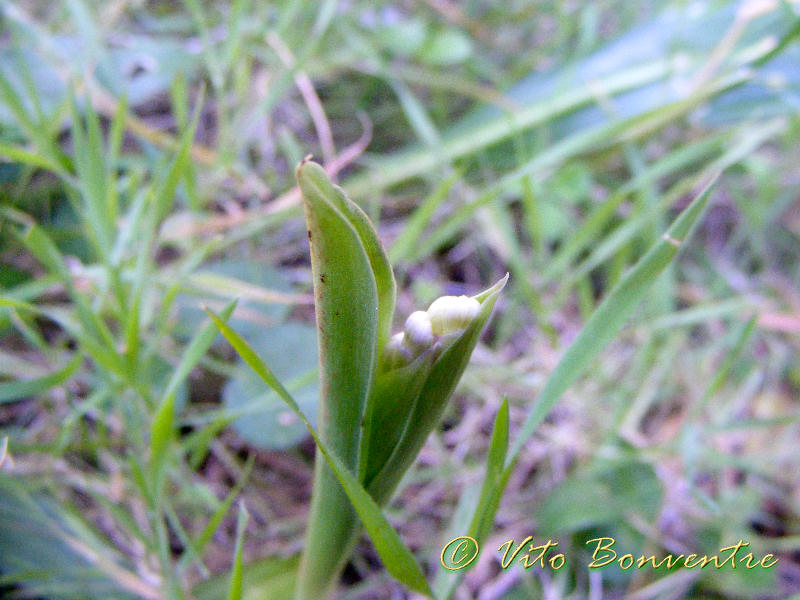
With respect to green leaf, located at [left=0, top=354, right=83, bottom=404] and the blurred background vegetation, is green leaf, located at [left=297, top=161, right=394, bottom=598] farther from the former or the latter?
green leaf, located at [left=0, top=354, right=83, bottom=404]

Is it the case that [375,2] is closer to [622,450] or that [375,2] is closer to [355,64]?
[355,64]

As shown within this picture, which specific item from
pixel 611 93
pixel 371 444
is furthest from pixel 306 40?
pixel 371 444

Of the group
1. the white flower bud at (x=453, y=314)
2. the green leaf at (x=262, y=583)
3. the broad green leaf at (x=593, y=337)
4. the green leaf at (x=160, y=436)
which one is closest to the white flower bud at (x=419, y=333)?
the white flower bud at (x=453, y=314)

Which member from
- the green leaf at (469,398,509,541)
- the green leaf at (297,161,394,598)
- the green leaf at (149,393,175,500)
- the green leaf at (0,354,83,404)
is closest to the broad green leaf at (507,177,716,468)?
the green leaf at (469,398,509,541)

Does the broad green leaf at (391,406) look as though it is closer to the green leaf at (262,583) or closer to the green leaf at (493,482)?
the green leaf at (493,482)

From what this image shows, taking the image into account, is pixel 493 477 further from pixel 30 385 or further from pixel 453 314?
pixel 30 385

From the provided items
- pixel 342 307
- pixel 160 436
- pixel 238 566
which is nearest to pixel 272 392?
pixel 160 436
